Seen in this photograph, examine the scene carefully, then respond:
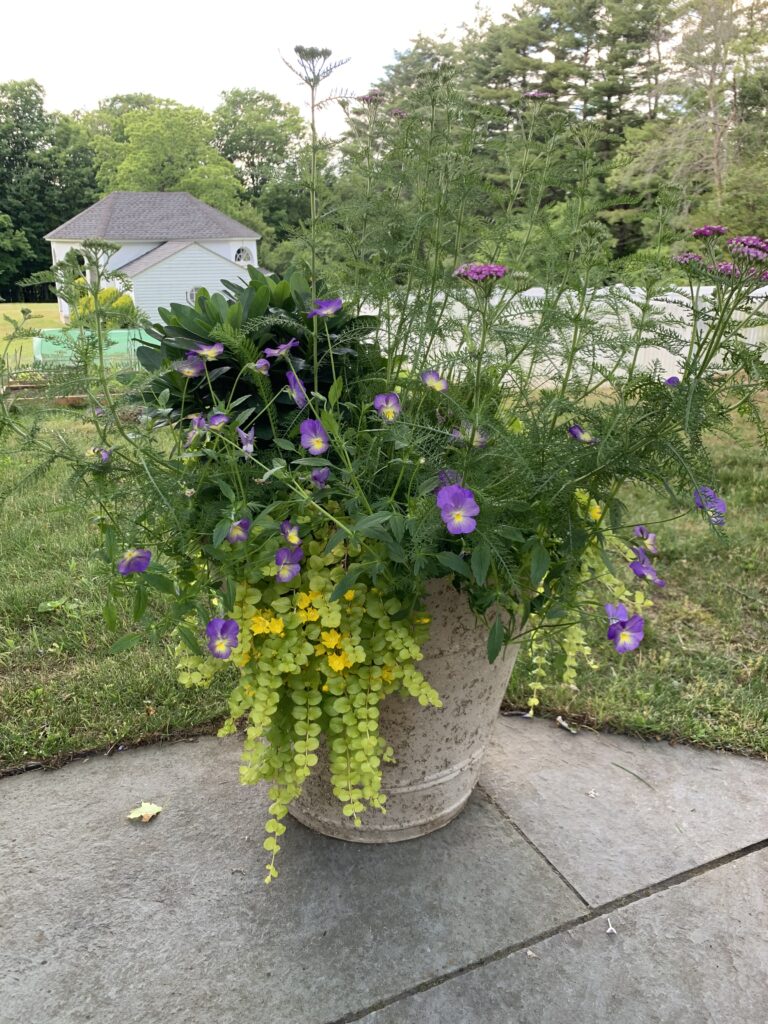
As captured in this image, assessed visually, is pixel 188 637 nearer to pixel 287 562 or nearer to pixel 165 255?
pixel 287 562

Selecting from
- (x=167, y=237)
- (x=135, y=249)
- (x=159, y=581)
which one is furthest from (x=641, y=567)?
(x=135, y=249)

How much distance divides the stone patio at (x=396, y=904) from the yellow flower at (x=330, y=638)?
0.61m

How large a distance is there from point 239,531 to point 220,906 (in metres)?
0.85

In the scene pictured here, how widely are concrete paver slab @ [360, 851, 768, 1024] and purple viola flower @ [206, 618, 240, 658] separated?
710mm

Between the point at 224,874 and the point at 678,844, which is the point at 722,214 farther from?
the point at 224,874

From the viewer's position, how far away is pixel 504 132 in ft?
6.09

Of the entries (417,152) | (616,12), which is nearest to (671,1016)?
(417,152)

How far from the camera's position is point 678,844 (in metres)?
1.67

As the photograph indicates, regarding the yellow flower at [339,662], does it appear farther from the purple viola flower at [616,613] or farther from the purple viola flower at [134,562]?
the purple viola flower at [616,613]

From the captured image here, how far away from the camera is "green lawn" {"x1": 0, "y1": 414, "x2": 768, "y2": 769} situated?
2008mm

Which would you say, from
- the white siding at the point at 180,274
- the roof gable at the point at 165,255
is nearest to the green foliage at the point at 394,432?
the roof gable at the point at 165,255

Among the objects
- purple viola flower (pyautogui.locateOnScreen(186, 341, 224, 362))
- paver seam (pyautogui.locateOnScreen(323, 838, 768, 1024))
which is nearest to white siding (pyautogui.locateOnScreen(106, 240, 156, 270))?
purple viola flower (pyautogui.locateOnScreen(186, 341, 224, 362))

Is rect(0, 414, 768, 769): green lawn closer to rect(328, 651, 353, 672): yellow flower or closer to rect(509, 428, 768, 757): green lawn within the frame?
rect(509, 428, 768, 757): green lawn

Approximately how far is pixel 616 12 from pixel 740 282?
2606 centimetres
